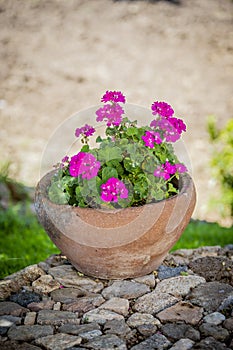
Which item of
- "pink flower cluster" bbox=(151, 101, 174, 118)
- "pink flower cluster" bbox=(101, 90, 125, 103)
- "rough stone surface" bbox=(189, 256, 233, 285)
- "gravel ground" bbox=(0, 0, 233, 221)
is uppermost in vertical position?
"gravel ground" bbox=(0, 0, 233, 221)

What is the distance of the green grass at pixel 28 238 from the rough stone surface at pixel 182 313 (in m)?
1.33

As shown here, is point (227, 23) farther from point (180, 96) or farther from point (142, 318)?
point (142, 318)

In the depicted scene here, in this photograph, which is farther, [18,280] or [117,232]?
[18,280]

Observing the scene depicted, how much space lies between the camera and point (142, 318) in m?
2.59

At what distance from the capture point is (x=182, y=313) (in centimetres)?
261

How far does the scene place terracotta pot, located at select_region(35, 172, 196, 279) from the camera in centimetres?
270

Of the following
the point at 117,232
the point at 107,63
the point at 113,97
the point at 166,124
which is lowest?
the point at 117,232

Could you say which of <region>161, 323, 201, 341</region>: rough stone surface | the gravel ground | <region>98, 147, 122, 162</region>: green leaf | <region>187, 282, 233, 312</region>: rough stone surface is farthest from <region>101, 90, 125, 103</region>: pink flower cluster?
the gravel ground

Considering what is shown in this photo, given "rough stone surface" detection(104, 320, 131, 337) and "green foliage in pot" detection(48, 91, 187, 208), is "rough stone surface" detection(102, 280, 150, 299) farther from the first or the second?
"green foliage in pot" detection(48, 91, 187, 208)

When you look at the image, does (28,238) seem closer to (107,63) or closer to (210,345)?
(210,345)

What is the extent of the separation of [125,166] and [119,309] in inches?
29.5

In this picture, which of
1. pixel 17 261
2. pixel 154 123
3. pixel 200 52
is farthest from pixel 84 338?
pixel 200 52

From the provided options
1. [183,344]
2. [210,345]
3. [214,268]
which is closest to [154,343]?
[183,344]

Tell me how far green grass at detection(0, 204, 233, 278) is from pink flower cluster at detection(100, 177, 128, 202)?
1.24 meters
